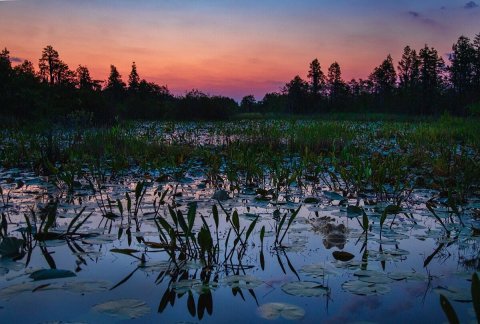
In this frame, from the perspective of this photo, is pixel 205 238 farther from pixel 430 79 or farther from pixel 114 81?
pixel 114 81

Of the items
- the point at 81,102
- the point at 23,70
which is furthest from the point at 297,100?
the point at 81,102

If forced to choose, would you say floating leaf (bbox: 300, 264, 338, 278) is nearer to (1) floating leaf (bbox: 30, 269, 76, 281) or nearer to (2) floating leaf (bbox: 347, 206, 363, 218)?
(1) floating leaf (bbox: 30, 269, 76, 281)

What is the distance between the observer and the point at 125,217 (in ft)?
13.3

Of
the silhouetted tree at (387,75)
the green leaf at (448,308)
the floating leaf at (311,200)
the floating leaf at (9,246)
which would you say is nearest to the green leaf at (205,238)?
the floating leaf at (9,246)

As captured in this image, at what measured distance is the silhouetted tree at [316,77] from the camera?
75562mm

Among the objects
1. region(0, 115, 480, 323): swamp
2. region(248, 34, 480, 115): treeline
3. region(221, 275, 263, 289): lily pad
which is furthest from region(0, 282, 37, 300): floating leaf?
region(248, 34, 480, 115): treeline

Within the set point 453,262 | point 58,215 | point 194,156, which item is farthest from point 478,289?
A: point 194,156

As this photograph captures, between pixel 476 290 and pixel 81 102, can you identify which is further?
pixel 81 102

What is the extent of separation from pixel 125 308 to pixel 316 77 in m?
77.0

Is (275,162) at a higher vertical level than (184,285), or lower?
higher

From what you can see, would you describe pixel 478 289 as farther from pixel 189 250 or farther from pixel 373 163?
pixel 373 163

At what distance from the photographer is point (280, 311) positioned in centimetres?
192

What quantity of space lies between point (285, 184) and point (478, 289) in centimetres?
437

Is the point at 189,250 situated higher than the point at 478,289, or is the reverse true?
the point at 478,289
